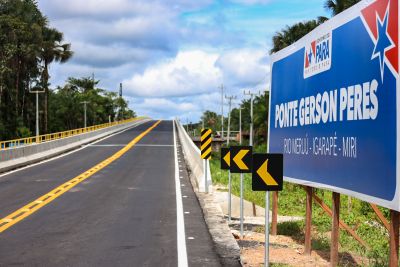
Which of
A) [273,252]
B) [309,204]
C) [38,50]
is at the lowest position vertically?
[273,252]

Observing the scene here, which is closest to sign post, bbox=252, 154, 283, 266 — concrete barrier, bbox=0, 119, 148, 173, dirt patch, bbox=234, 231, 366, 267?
dirt patch, bbox=234, 231, 366, 267

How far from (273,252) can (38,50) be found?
65.8 metres

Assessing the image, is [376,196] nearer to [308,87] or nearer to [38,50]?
[308,87]

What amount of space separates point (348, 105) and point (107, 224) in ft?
20.8

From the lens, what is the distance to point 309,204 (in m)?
10.1

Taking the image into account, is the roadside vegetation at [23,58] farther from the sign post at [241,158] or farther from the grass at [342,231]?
the sign post at [241,158]

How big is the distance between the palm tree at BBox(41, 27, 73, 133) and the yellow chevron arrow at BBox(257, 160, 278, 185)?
68975 mm

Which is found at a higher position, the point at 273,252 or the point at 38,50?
the point at 38,50

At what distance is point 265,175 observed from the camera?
7.48m

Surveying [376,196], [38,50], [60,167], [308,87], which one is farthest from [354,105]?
[38,50]

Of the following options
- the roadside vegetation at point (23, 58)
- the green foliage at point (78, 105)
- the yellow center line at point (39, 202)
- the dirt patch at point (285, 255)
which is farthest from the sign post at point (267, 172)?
the green foliage at point (78, 105)

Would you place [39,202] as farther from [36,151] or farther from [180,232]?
[36,151]

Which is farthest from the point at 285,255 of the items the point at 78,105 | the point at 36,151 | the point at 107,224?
the point at 78,105

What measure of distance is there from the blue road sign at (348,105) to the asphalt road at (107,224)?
2304 mm
